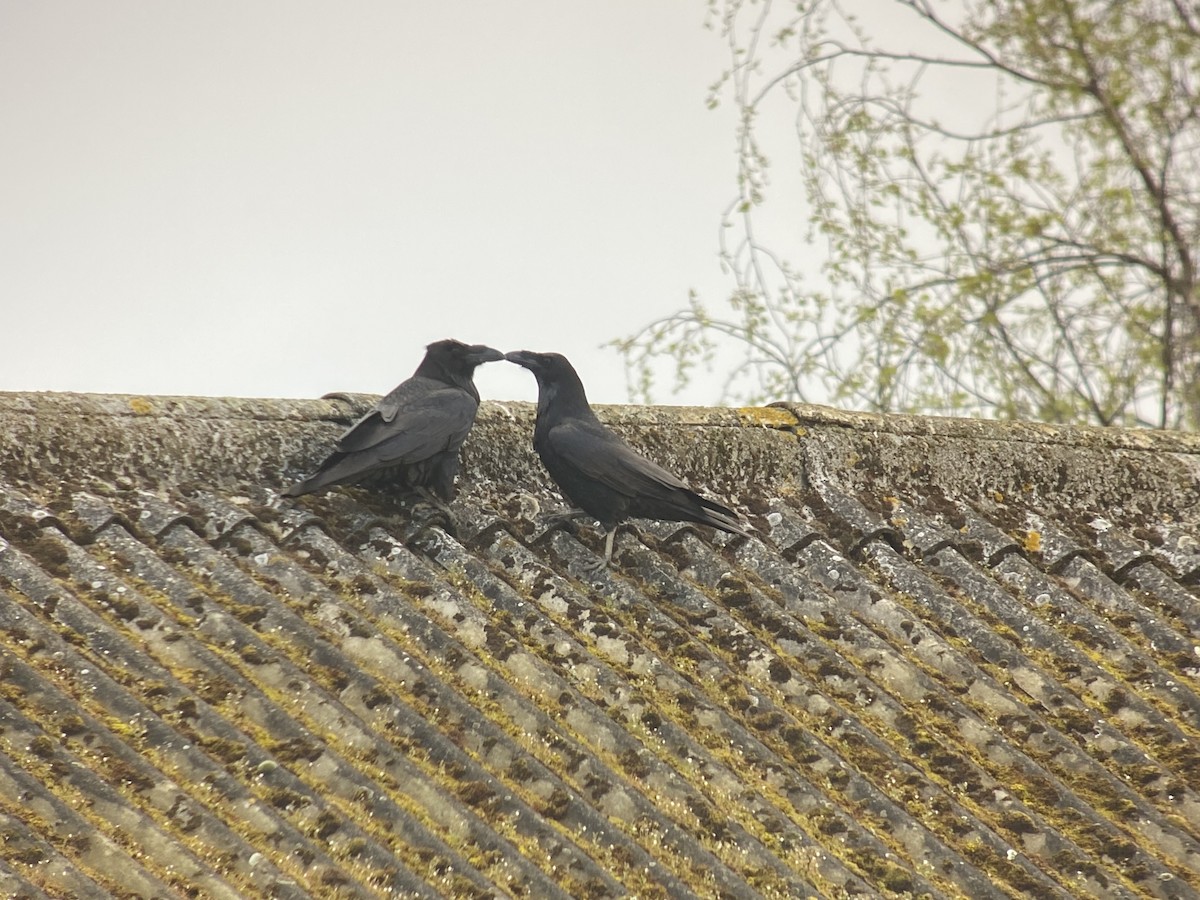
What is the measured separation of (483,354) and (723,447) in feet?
3.11

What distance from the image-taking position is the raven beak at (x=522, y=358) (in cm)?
462

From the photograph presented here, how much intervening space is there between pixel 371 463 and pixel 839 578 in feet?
4.81

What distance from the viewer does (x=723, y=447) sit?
4.96 m

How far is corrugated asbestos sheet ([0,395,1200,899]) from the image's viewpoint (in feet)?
9.15

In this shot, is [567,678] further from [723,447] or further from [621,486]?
[723,447]

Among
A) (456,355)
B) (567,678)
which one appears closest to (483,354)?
(456,355)

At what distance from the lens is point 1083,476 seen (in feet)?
17.1

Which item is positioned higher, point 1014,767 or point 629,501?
point 629,501

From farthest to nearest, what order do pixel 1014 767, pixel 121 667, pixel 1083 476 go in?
pixel 1083 476 < pixel 1014 767 < pixel 121 667

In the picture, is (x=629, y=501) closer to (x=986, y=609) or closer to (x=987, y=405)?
(x=986, y=609)

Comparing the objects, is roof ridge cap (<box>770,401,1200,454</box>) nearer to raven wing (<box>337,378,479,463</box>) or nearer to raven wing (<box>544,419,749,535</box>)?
raven wing (<box>544,419,749,535</box>)

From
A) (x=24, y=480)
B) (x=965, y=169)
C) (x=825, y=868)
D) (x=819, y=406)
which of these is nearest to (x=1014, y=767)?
(x=825, y=868)

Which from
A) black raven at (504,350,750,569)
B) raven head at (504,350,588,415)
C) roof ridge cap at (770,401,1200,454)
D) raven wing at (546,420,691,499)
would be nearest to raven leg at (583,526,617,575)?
black raven at (504,350,750,569)

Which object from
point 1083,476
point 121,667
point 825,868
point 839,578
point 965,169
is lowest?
point 825,868
